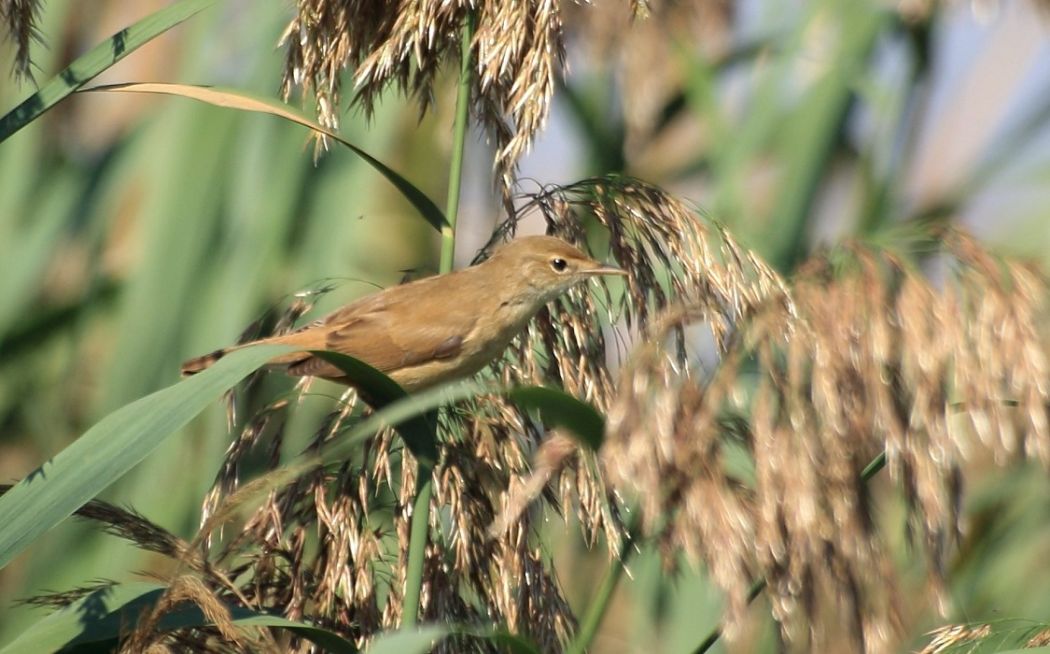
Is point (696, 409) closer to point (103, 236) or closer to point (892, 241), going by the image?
point (892, 241)

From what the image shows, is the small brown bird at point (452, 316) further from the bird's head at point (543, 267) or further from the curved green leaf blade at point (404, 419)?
the curved green leaf blade at point (404, 419)

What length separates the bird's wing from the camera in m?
2.25

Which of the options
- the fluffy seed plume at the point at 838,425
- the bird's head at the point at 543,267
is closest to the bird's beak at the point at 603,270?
the bird's head at the point at 543,267

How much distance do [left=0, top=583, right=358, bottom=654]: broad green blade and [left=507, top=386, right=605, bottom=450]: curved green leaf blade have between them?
356 mm

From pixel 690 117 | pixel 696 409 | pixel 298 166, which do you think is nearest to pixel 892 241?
pixel 696 409

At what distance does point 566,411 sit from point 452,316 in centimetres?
84

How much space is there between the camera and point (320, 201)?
2990 mm

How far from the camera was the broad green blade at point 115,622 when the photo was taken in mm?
1544

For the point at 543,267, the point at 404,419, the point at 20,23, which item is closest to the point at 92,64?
the point at 20,23

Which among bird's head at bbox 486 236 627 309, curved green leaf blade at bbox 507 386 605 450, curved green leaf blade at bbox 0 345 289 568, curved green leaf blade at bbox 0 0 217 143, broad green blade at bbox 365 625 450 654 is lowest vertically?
broad green blade at bbox 365 625 450 654

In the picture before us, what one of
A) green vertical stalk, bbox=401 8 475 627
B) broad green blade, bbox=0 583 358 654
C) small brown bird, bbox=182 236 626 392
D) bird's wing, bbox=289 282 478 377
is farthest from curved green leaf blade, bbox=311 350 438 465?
bird's wing, bbox=289 282 478 377

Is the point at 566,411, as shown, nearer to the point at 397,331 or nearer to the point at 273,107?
the point at 273,107

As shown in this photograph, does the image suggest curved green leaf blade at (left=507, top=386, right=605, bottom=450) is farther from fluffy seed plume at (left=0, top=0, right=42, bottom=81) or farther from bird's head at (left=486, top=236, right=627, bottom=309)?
fluffy seed plume at (left=0, top=0, right=42, bottom=81)

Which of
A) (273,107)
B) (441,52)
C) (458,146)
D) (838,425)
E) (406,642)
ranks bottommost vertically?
(406,642)
